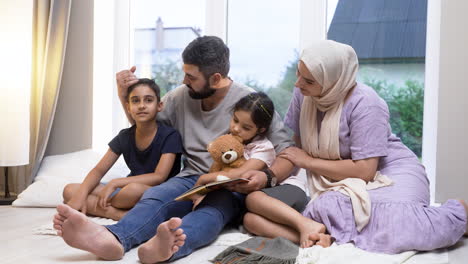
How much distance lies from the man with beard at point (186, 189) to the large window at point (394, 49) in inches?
38.3

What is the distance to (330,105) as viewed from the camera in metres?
1.95

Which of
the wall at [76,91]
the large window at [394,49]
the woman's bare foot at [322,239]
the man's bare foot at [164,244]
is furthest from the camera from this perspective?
the wall at [76,91]

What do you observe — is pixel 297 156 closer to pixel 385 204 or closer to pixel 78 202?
pixel 385 204

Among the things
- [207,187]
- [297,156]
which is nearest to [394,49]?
[297,156]

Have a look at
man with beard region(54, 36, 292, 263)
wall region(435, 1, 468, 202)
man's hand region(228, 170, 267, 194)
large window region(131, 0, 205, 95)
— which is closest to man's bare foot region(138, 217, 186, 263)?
man with beard region(54, 36, 292, 263)

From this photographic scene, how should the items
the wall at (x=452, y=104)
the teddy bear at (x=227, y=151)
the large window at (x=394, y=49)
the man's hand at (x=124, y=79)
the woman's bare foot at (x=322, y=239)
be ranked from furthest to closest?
the large window at (x=394, y=49), the wall at (x=452, y=104), the man's hand at (x=124, y=79), the teddy bear at (x=227, y=151), the woman's bare foot at (x=322, y=239)

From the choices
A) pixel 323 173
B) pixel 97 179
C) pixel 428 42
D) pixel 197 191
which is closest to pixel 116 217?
pixel 97 179

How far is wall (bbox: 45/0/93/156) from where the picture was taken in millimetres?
3178

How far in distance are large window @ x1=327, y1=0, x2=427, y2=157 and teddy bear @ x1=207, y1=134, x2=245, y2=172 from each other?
1.20 m

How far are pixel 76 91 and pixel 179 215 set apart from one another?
5.31 ft

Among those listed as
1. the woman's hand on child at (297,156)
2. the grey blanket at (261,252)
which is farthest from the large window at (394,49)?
the grey blanket at (261,252)

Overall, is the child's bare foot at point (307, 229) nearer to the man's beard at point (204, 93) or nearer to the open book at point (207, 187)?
the open book at point (207, 187)

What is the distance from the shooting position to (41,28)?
303cm

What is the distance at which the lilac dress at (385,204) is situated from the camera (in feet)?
5.52
